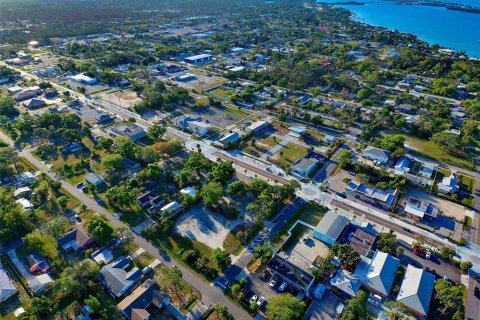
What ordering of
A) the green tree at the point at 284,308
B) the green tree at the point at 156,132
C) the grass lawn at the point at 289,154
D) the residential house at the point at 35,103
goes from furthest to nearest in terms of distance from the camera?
the residential house at the point at 35,103 < the green tree at the point at 156,132 < the grass lawn at the point at 289,154 < the green tree at the point at 284,308

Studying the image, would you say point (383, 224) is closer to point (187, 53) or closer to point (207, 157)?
point (207, 157)

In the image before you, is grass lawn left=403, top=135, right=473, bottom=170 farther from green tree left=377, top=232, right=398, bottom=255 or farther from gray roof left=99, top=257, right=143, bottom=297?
gray roof left=99, top=257, right=143, bottom=297

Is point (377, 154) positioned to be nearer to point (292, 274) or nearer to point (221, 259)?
point (292, 274)

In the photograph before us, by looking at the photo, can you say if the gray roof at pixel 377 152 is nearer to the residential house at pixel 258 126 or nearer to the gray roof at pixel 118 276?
the residential house at pixel 258 126

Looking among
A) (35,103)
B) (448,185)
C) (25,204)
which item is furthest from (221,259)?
(35,103)

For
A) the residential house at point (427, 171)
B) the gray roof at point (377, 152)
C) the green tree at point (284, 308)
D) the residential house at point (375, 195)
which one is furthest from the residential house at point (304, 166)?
the green tree at point (284, 308)

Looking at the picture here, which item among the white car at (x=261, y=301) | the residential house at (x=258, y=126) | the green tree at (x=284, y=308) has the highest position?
the green tree at (x=284, y=308)

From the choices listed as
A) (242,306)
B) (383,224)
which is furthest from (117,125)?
(383,224)
